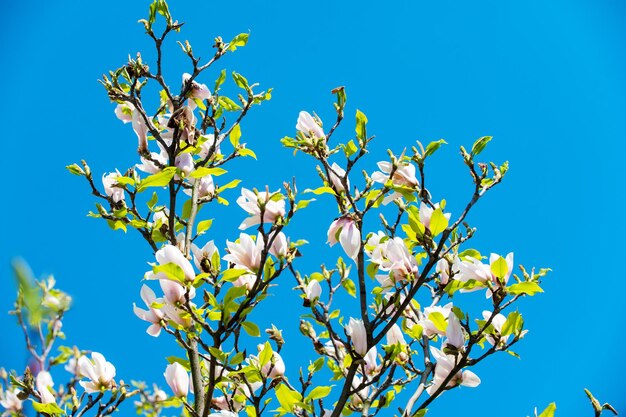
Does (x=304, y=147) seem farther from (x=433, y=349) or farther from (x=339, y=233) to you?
(x=433, y=349)

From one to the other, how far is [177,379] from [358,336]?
79 centimetres

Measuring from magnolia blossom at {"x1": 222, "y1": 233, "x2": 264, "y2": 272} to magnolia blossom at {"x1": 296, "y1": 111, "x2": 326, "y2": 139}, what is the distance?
0.42m

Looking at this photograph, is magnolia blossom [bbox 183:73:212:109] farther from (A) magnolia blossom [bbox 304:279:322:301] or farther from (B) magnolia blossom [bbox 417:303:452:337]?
(B) magnolia blossom [bbox 417:303:452:337]

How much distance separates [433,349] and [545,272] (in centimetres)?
50

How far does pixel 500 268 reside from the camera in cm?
179

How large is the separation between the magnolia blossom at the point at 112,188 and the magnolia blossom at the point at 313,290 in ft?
3.16

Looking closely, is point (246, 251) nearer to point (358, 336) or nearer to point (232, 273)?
point (232, 273)

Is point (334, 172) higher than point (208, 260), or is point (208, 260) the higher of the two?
point (334, 172)

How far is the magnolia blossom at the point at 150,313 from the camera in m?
1.92

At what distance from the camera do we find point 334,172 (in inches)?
72.2

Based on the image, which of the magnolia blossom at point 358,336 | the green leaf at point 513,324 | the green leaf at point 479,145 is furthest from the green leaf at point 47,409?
the green leaf at point 479,145

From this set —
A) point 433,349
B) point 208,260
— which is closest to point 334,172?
point 208,260

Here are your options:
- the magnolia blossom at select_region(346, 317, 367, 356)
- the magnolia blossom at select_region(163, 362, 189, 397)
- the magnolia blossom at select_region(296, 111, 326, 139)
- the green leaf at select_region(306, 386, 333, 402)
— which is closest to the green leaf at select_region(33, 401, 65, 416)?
the magnolia blossom at select_region(163, 362, 189, 397)

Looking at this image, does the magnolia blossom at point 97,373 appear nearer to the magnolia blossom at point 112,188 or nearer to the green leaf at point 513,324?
the magnolia blossom at point 112,188
